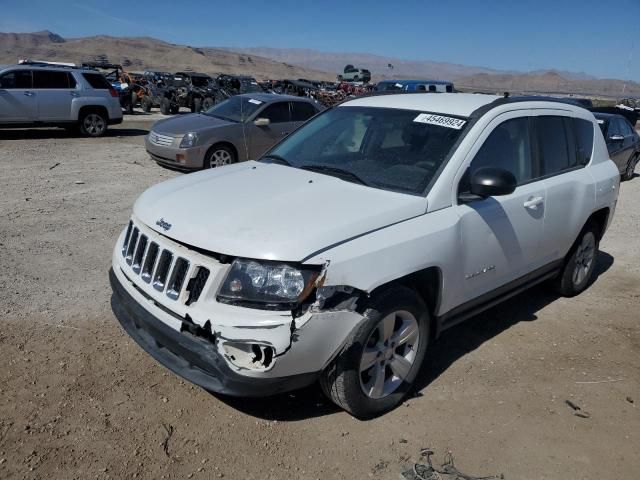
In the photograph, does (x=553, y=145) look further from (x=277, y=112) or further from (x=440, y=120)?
(x=277, y=112)

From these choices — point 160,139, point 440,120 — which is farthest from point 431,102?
point 160,139

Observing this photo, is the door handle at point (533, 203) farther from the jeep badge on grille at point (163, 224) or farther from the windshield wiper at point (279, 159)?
the jeep badge on grille at point (163, 224)

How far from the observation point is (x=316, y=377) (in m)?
2.83

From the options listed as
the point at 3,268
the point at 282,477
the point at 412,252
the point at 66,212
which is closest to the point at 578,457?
the point at 412,252

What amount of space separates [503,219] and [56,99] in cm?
1350

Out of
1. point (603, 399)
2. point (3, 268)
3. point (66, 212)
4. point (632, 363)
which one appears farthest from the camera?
point (66, 212)

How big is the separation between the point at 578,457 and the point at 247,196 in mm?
2389

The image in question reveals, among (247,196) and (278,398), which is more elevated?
(247,196)

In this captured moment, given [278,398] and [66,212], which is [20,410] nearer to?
[278,398]

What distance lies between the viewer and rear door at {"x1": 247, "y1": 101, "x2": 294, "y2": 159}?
33.9ft

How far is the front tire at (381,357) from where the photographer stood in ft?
9.45

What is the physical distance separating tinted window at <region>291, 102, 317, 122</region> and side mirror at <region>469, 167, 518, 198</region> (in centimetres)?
792

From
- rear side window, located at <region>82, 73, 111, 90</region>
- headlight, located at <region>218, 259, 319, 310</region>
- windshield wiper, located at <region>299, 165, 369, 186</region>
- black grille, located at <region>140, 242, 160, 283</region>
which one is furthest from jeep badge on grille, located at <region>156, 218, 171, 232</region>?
rear side window, located at <region>82, 73, 111, 90</region>

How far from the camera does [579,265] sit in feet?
17.0
